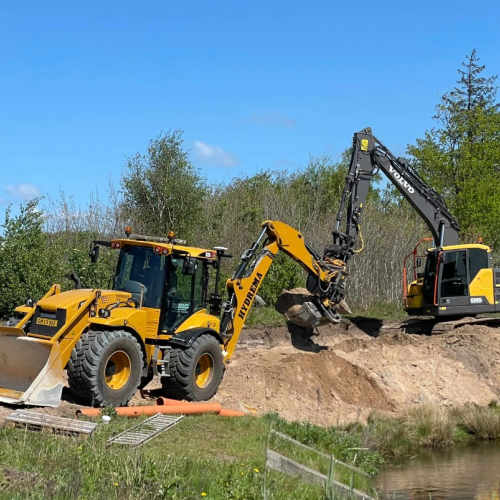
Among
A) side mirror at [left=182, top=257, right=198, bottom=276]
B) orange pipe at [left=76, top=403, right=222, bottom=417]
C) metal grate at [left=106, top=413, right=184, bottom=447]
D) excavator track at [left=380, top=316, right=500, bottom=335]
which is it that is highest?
Answer: side mirror at [left=182, top=257, right=198, bottom=276]

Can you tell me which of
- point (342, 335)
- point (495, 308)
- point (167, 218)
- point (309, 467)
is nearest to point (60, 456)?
point (309, 467)

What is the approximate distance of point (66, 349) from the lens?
11.3 meters

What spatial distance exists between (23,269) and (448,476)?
12.6 meters

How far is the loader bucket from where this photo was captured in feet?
35.1

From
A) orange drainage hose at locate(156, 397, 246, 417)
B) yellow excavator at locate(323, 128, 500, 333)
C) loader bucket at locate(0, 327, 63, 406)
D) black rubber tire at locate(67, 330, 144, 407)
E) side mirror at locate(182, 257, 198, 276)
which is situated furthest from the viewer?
yellow excavator at locate(323, 128, 500, 333)

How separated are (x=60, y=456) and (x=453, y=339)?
1353 cm

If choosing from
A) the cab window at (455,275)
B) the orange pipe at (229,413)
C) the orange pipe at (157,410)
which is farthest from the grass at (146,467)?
the cab window at (455,275)

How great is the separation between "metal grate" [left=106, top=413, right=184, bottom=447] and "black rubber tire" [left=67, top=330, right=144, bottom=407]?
3.25 ft

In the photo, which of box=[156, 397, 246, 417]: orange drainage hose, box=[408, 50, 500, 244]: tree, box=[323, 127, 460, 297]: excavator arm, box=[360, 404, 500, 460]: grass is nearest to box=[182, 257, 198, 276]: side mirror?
box=[156, 397, 246, 417]: orange drainage hose

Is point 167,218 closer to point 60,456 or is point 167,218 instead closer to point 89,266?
point 89,266

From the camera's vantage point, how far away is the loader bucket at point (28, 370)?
35.1ft

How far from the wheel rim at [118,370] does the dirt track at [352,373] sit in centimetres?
68

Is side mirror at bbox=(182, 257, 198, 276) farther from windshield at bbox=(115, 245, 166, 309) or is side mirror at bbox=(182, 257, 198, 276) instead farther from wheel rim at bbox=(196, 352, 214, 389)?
wheel rim at bbox=(196, 352, 214, 389)

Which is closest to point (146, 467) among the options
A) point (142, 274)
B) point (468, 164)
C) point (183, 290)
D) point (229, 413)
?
point (229, 413)
